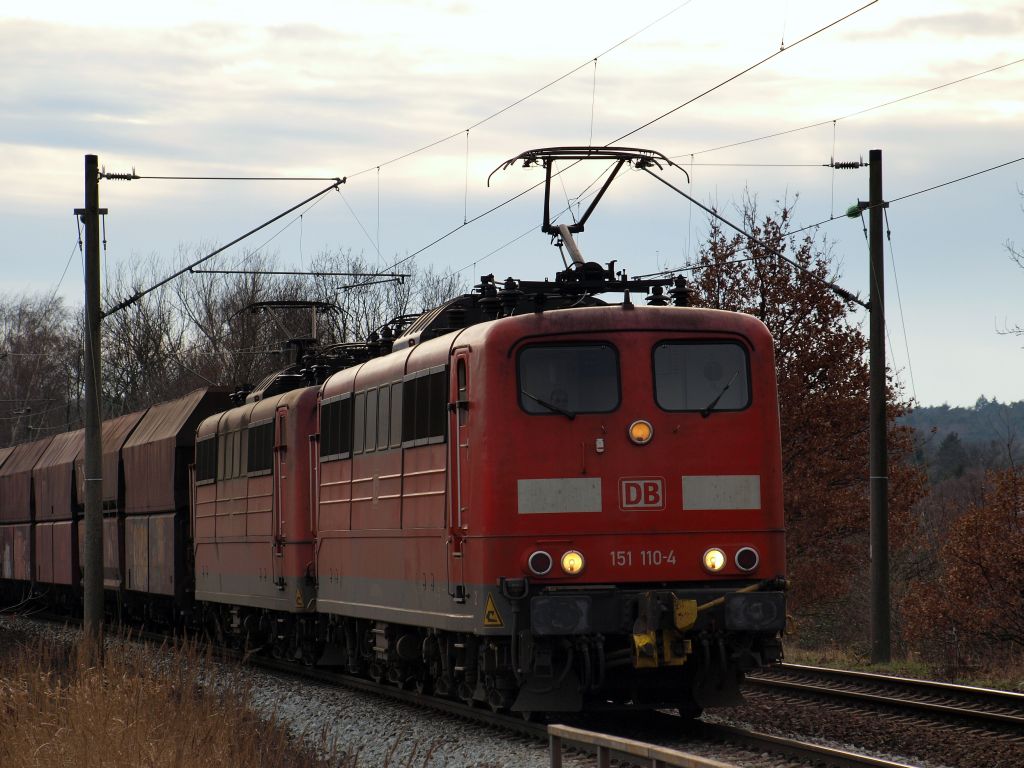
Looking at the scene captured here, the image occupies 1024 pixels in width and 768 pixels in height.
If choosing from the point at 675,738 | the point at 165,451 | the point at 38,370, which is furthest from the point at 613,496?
the point at 38,370

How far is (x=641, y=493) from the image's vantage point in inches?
494

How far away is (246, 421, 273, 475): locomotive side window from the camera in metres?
19.9

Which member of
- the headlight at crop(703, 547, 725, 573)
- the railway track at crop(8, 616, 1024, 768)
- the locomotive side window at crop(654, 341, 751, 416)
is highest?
the locomotive side window at crop(654, 341, 751, 416)

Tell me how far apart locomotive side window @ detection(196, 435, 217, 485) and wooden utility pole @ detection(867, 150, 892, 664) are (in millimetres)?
9270

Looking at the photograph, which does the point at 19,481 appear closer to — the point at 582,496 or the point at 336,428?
the point at 336,428

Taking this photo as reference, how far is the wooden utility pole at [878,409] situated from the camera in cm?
1986

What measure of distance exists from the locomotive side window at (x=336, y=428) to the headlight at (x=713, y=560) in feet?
16.4

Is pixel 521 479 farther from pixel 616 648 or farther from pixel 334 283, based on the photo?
pixel 334 283

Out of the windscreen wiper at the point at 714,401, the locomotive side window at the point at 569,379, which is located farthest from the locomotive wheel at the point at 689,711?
the locomotive side window at the point at 569,379

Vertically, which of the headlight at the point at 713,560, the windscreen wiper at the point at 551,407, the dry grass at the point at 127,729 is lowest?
the dry grass at the point at 127,729

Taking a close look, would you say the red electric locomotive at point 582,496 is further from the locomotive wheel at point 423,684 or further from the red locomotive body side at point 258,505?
the red locomotive body side at point 258,505

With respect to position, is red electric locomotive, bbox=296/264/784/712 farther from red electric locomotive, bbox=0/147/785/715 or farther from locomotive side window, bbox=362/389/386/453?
locomotive side window, bbox=362/389/386/453

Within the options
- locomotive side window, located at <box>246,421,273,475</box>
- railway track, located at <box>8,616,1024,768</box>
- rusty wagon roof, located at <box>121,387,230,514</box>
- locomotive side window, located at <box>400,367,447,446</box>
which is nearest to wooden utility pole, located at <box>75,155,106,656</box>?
locomotive side window, located at <box>246,421,273,475</box>

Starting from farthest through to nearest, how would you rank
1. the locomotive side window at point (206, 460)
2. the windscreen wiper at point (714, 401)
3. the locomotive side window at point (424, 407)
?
the locomotive side window at point (206, 460) < the locomotive side window at point (424, 407) < the windscreen wiper at point (714, 401)
